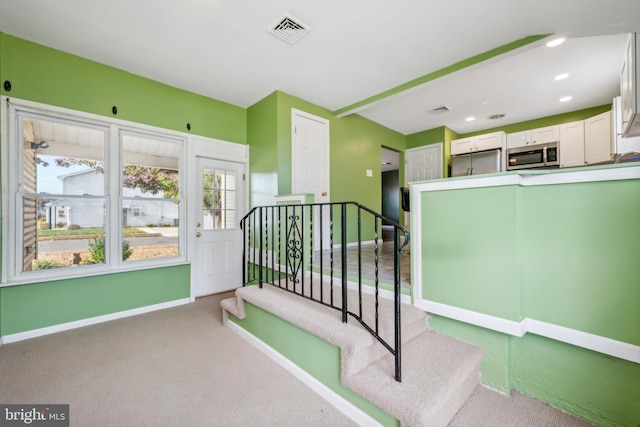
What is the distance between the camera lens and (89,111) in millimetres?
2916

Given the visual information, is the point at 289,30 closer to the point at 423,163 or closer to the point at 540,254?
the point at 540,254

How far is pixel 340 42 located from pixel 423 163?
371 centimetres

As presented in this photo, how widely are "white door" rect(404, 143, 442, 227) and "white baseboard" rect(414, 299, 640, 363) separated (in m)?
3.61

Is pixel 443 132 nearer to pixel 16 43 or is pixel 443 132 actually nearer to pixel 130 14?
pixel 130 14

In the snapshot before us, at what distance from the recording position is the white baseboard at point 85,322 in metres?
2.53

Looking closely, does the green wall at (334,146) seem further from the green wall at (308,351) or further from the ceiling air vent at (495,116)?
the green wall at (308,351)

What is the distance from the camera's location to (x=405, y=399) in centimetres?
131

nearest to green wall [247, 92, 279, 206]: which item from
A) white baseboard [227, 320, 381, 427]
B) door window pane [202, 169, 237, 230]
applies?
door window pane [202, 169, 237, 230]

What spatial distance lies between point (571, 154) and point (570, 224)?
3925 mm

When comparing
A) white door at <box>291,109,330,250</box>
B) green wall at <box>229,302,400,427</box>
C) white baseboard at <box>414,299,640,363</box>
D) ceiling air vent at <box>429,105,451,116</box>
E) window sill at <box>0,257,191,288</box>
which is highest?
ceiling air vent at <box>429,105,451,116</box>

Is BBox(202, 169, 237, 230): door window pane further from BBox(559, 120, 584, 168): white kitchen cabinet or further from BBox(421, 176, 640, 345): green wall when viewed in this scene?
BBox(559, 120, 584, 168): white kitchen cabinet

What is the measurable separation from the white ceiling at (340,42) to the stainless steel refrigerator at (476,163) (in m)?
1.21

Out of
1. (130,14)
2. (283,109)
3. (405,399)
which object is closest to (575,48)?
(283,109)

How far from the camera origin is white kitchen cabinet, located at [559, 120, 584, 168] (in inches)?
165
